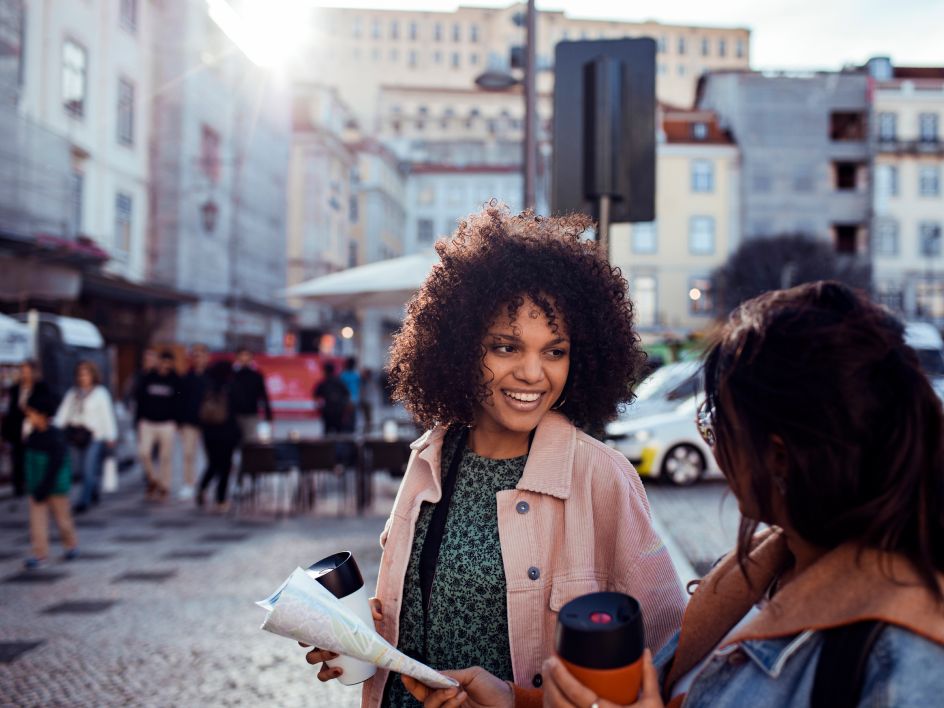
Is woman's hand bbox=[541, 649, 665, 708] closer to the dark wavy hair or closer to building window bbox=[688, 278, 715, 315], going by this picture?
the dark wavy hair

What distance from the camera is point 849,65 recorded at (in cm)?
4862

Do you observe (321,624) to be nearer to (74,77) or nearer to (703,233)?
(74,77)

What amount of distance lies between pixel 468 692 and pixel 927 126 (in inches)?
2120

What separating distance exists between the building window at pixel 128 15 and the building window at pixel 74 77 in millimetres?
2889

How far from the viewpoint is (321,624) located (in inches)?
59.2

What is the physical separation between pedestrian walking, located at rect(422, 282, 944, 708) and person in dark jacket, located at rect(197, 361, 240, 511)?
29.6ft

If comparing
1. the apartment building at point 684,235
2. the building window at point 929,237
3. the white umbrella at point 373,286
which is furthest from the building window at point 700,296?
the white umbrella at point 373,286

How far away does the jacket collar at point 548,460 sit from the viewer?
6.23 feet

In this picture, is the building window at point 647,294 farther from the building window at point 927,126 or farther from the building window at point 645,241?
the building window at point 927,126

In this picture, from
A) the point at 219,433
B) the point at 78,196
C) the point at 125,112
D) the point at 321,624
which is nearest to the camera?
the point at 321,624

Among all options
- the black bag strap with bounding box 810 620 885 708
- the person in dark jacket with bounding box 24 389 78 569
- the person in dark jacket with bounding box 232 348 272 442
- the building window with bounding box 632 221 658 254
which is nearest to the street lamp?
the person in dark jacket with bounding box 232 348 272 442

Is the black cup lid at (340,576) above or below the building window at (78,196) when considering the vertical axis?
below

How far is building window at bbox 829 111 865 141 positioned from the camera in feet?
152

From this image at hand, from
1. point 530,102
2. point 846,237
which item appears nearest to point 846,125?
point 846,237
